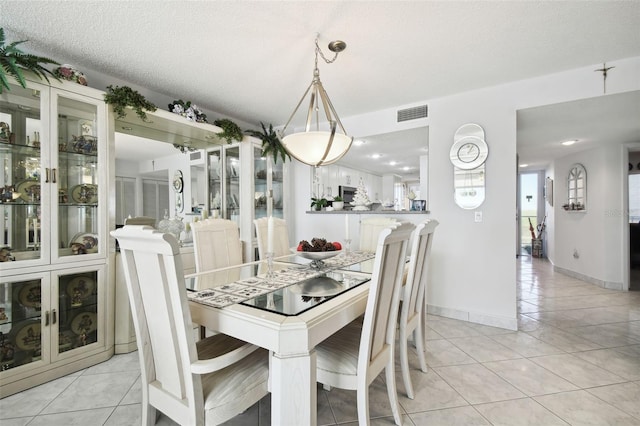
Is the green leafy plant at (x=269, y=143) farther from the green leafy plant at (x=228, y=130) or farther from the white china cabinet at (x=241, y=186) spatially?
the green leafy plant at (x=228, y=130)

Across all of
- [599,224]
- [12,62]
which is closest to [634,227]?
[599,224]

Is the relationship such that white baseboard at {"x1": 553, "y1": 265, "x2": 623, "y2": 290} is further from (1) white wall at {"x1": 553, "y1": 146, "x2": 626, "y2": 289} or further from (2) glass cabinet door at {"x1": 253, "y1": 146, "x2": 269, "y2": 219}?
(2) glass cabinet door at {"x1": 253, "y1": 146, "x2": 269, "y2": 219}

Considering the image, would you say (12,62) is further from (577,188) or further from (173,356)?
(577,188)

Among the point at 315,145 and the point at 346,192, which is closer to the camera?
the point at 315,145

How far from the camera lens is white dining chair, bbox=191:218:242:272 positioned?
2.08m

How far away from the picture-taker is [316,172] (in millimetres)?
4273

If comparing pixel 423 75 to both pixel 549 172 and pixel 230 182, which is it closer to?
pixel 230 182

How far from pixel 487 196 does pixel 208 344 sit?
2839mm

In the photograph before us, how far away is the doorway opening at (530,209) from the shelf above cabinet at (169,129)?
7.20m

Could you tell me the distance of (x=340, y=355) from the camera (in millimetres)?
1379

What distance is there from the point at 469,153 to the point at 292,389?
9.31 ft

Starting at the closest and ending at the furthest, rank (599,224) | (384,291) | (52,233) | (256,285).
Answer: (384,291), (256,285), (52,233), (599,224)

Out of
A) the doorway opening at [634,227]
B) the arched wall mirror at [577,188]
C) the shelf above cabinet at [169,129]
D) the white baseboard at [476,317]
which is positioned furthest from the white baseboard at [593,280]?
the shelf above cabinet at [169,129]

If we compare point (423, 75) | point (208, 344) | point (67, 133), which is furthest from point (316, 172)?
point (208, 344)
